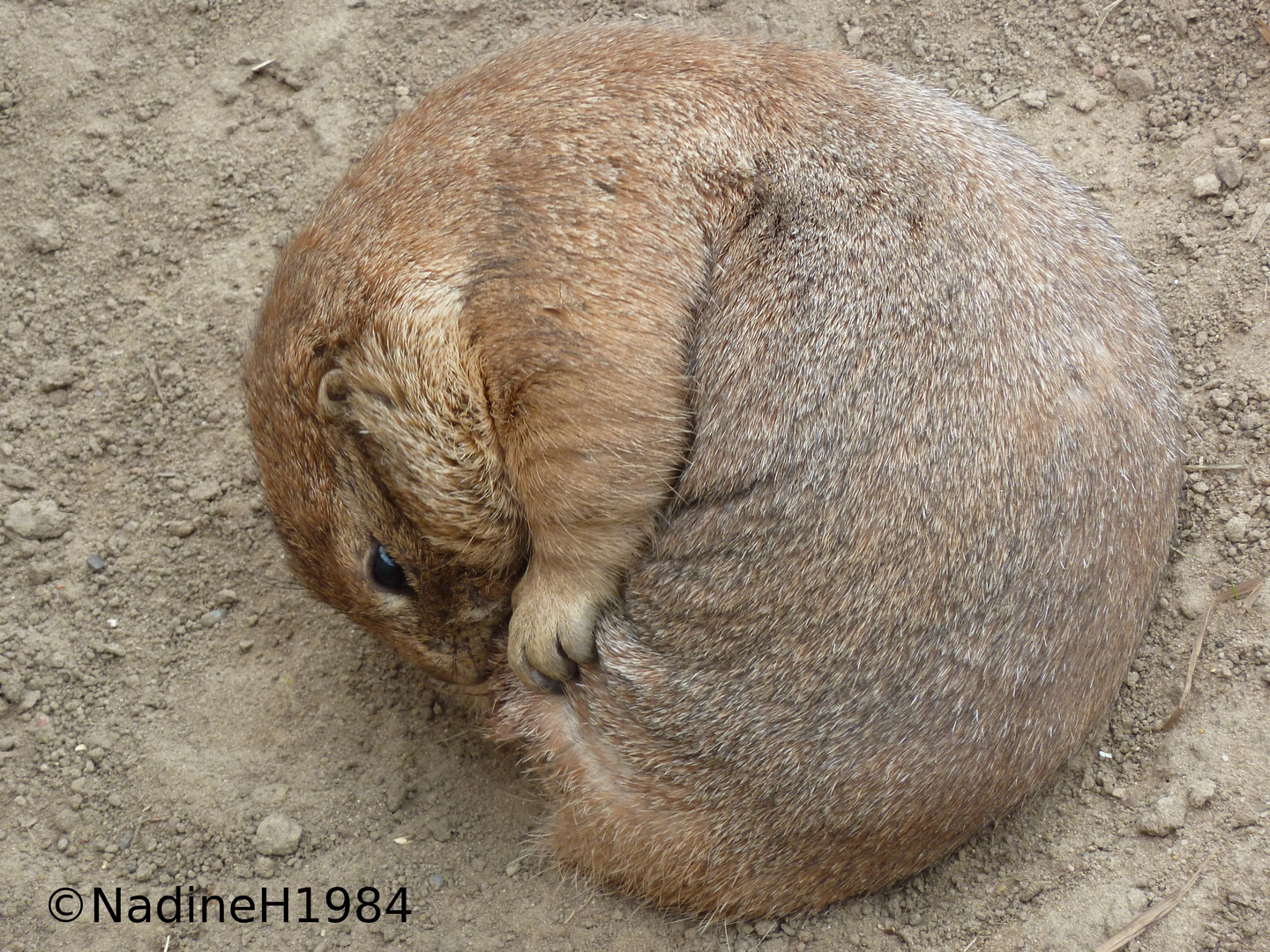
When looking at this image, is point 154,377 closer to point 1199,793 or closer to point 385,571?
point 385,571

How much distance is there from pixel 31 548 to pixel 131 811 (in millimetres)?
1270

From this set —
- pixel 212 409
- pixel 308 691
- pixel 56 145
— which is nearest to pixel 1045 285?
pixel 308 691

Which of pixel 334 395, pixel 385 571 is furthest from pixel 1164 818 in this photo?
pixel 334 395

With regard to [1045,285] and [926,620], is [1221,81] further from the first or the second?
[926,620]

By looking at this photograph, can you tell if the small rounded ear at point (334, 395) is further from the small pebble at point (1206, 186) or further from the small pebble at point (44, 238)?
the small pebble at point (1206, 186)

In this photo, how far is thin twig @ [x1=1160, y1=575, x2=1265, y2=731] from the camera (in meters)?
3.83

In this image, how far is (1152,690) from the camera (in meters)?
3.93

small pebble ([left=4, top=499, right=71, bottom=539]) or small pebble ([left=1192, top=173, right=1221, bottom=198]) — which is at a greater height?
small pebble ([left=1192, top=173, right=1221, bottom=198])

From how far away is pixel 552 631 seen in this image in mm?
3943

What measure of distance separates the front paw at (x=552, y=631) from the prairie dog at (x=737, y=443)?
17 millimetres

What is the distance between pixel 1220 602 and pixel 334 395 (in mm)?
3277

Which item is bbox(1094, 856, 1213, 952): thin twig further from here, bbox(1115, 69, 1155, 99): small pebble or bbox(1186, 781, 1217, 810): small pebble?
bbox(1115, 69, 1155, 99): small pebble

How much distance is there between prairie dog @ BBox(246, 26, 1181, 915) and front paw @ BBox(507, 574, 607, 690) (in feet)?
0.06

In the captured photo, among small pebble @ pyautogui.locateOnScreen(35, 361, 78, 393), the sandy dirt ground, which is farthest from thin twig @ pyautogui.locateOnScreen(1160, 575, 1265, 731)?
small pebble @ pyautogui.locateOnScreen(35, 361, 78, 393)
